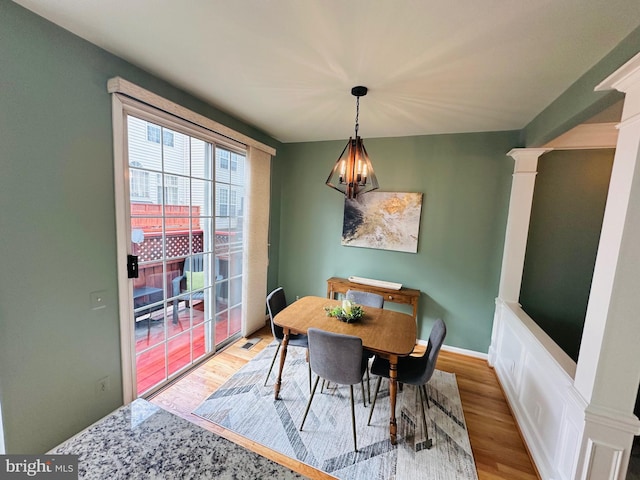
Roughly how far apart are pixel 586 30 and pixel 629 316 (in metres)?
1.43

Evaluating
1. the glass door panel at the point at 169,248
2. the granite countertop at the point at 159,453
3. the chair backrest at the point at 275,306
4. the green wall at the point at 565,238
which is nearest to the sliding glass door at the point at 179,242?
the glass door panel at the point at 169,248

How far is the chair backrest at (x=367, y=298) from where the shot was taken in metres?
2.76

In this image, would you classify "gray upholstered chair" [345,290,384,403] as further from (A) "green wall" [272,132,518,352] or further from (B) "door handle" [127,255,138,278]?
(B) "door handle" [127,255,138,278]

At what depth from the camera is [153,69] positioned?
1.91m

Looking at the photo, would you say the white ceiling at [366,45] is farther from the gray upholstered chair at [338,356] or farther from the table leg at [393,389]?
the table leg at [393,389]

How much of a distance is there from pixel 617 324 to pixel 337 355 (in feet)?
4.72

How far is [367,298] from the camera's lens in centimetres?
283

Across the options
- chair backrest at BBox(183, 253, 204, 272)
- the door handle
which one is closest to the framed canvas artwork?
chair backrest at BBox(183, 253, 204, 272)

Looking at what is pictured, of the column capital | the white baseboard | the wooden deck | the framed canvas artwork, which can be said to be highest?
the column capital

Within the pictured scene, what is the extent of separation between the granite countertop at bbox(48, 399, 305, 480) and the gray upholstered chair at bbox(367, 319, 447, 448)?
1.48 m

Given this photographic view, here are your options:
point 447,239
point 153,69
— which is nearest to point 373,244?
point 447,239

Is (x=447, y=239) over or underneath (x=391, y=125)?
underneath

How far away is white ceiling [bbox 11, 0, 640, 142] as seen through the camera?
49.6 inches

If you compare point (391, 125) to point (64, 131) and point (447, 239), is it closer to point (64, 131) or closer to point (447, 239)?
point (447, 239)
